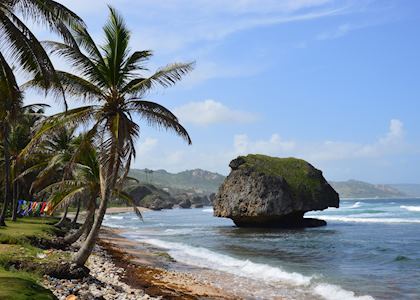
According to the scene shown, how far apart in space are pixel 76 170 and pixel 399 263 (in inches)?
710

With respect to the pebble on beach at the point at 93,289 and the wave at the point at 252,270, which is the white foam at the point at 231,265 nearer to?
the wave at the point at 252,270

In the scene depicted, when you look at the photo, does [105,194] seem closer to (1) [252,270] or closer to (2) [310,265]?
(1) [252,270]

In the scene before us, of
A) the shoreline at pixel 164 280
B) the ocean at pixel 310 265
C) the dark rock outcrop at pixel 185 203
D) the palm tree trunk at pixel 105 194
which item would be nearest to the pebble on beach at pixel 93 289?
the shoreline at pixel 164 280

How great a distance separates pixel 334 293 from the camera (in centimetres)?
1631

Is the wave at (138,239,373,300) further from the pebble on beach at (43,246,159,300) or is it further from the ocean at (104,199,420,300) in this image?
the pebble on beach at (43,246,159,300)

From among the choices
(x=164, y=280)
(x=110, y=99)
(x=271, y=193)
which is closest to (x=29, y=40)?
(x=110, y=99)

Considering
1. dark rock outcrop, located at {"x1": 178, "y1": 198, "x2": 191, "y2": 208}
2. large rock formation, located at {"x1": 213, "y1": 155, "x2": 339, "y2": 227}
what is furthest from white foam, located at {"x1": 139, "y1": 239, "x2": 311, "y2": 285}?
dark rock outcrop, located at {"x1": 178, "y1": 198, "x2": 191, "y2": 208}

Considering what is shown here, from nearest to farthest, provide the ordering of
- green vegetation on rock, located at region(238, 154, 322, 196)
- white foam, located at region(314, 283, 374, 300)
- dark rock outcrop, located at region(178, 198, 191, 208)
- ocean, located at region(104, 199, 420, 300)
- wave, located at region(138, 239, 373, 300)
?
white foam, located at region(314, 283, 374, 300) < wave, located at region(138, 239, 373, 300) < ocean, located at region(104, 199, 420, 300) < green vegetation on rock, located at region(238, 154, 322, 196) < dark rock outcrop, located at region(178, 198, 191, 208)

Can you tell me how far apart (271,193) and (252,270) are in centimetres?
2703

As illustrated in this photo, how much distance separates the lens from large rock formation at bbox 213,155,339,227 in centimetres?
4853

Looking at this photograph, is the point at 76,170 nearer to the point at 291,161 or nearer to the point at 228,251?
the point at 228,251

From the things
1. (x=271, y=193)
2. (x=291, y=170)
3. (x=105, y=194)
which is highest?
(x=291, y=170)

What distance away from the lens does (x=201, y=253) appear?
28766 millimetres

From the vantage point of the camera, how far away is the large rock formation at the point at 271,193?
159 ft
